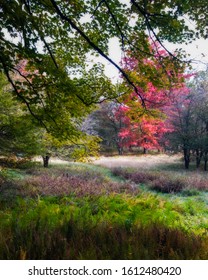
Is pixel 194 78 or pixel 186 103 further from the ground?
pixel 194 78

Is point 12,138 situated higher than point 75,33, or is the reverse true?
point 75,33

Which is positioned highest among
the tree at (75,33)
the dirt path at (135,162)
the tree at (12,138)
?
the tree at (75,33)

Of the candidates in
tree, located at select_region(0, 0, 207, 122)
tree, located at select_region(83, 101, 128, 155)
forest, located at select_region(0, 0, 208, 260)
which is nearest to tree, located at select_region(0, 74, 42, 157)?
forest, located at select_region(0, 0, 208, 260)

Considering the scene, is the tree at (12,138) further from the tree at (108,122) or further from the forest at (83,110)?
the tree at (108,122)

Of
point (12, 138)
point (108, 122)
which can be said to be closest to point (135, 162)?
point (108, 122)

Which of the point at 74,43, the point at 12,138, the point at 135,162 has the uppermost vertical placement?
the point at 74,43

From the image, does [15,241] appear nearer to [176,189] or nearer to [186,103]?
[176,189]

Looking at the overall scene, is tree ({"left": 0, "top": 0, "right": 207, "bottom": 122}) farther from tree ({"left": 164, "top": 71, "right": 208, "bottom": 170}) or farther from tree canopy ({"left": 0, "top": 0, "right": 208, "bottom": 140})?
tree ({"left": 164, "top": 71, "right": 208, "bottom": 170})

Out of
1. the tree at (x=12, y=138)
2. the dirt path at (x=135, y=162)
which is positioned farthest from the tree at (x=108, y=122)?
the tree at (x=12, y=138)

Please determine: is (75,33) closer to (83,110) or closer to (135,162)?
(83,110)

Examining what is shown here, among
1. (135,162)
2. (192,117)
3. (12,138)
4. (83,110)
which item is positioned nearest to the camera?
(83,110)

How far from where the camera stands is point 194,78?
21656mm
